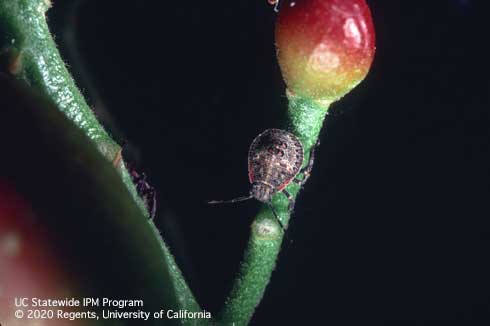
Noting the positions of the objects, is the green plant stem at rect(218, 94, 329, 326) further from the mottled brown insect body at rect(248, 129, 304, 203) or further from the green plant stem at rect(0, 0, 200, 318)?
the green plant stem at rect(0, 0, 200, 318)

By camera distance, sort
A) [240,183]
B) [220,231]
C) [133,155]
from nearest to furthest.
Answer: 1. [133,155]
2. [220,231]
3. [240,183]

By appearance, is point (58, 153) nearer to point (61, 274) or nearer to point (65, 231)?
point (65, 231)

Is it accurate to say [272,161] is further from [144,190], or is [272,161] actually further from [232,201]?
[144,190]

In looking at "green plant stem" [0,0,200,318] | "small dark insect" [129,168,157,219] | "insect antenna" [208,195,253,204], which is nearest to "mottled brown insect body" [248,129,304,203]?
"insect antenna" [208,195,253,204]

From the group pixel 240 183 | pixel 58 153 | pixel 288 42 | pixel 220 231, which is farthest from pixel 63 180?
pixel 240 183

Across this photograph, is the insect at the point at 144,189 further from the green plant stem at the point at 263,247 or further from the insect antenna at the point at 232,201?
the insect antenna at the point at 232,201

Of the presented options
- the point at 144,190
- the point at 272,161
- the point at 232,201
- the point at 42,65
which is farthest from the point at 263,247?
the point at 232,201

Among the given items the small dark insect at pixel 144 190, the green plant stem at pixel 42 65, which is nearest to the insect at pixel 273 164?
the small dark insect at pixel 144 190

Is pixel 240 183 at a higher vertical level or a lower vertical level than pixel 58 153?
lower
